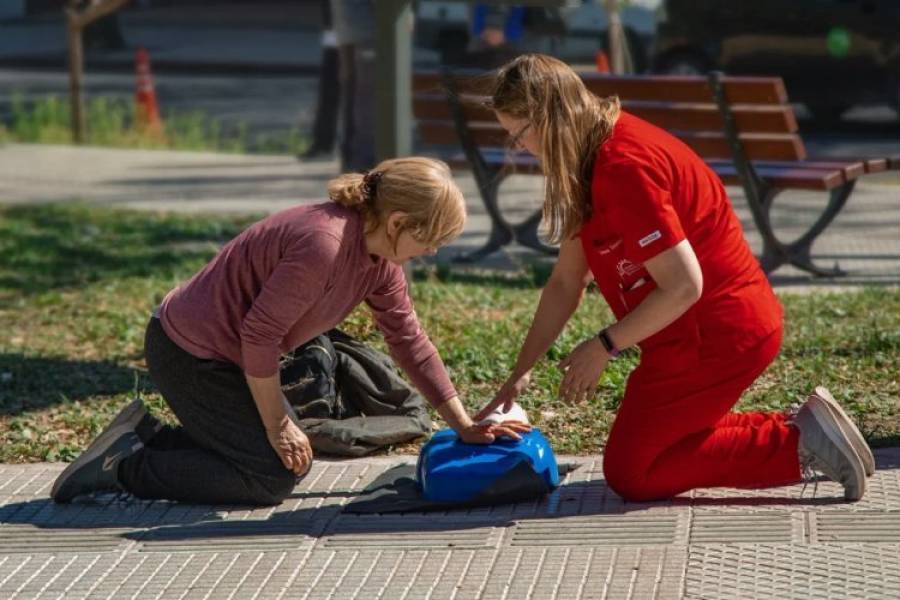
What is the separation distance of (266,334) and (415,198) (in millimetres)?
532

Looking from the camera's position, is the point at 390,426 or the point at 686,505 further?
the point at 390,426

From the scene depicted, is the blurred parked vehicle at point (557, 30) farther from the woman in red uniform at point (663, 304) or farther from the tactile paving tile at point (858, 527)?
the tactile paving tile at point (858, 527)

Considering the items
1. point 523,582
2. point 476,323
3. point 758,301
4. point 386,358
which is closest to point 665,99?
point 476,323

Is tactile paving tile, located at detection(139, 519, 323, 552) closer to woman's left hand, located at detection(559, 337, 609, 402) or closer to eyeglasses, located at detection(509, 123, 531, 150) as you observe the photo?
woman's left hand, located at detection(559, 337, 609, 402)

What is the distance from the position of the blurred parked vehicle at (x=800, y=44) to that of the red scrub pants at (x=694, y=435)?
11.2 m

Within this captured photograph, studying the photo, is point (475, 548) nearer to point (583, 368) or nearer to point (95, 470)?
point (583, 368)

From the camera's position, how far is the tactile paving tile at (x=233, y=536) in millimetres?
4551

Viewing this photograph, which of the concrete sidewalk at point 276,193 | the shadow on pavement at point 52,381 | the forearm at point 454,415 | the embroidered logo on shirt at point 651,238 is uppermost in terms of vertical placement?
the embroidered logo on shirt at point 651,238

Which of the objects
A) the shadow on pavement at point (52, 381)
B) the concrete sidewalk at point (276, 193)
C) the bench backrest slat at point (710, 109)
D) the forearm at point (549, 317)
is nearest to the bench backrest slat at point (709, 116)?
the bench backrest slat at point (710, 109)

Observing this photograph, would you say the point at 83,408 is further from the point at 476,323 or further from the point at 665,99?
the point at 665,99

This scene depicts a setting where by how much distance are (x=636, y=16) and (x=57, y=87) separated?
24.6 ft

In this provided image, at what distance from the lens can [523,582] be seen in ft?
13.8

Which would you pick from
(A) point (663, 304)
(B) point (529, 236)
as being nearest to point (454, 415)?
(A) point (663, 304)

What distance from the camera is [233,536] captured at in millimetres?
4641
